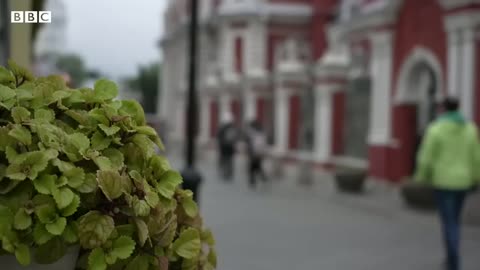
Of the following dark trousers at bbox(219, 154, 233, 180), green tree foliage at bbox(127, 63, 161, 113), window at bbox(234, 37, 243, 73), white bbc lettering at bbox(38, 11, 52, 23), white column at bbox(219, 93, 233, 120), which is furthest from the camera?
green tree foliage at bbox(127, 63, 161, 113)

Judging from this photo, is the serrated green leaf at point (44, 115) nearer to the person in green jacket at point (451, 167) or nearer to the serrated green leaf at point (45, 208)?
the serrated green leaf at point (45, 208)

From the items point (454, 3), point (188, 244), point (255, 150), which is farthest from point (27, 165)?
point (255, 150)

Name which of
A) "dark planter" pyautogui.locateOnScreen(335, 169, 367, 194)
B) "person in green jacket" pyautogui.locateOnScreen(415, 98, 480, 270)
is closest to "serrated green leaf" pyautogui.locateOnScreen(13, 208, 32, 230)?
"person in green jacket" pyautogui.locateOnScreen(415, 98, 480, 270)

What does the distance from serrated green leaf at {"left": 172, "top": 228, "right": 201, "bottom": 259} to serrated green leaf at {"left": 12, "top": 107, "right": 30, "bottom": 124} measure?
61 cm

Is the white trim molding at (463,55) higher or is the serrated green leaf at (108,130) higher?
the white trim molding at (463,55)

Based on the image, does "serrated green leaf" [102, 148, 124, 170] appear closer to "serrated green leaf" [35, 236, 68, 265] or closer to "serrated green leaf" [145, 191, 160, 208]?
"serrated green leaf" [145, 191, 160, 208]

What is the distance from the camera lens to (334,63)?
57.0 feet

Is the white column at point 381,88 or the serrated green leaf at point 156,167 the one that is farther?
the white column at point 381,88

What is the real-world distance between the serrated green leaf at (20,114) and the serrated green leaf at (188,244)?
2.01 feet

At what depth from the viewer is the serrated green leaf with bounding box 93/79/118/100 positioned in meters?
2.29

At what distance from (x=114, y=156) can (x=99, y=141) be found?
0.06 metres

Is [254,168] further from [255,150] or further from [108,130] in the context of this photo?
[108,130]

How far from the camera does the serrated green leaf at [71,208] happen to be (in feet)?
6.37

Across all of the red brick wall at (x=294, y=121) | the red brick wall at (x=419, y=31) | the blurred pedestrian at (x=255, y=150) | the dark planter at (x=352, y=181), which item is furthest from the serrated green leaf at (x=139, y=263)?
the red brick wall at (x=294, y=121)
